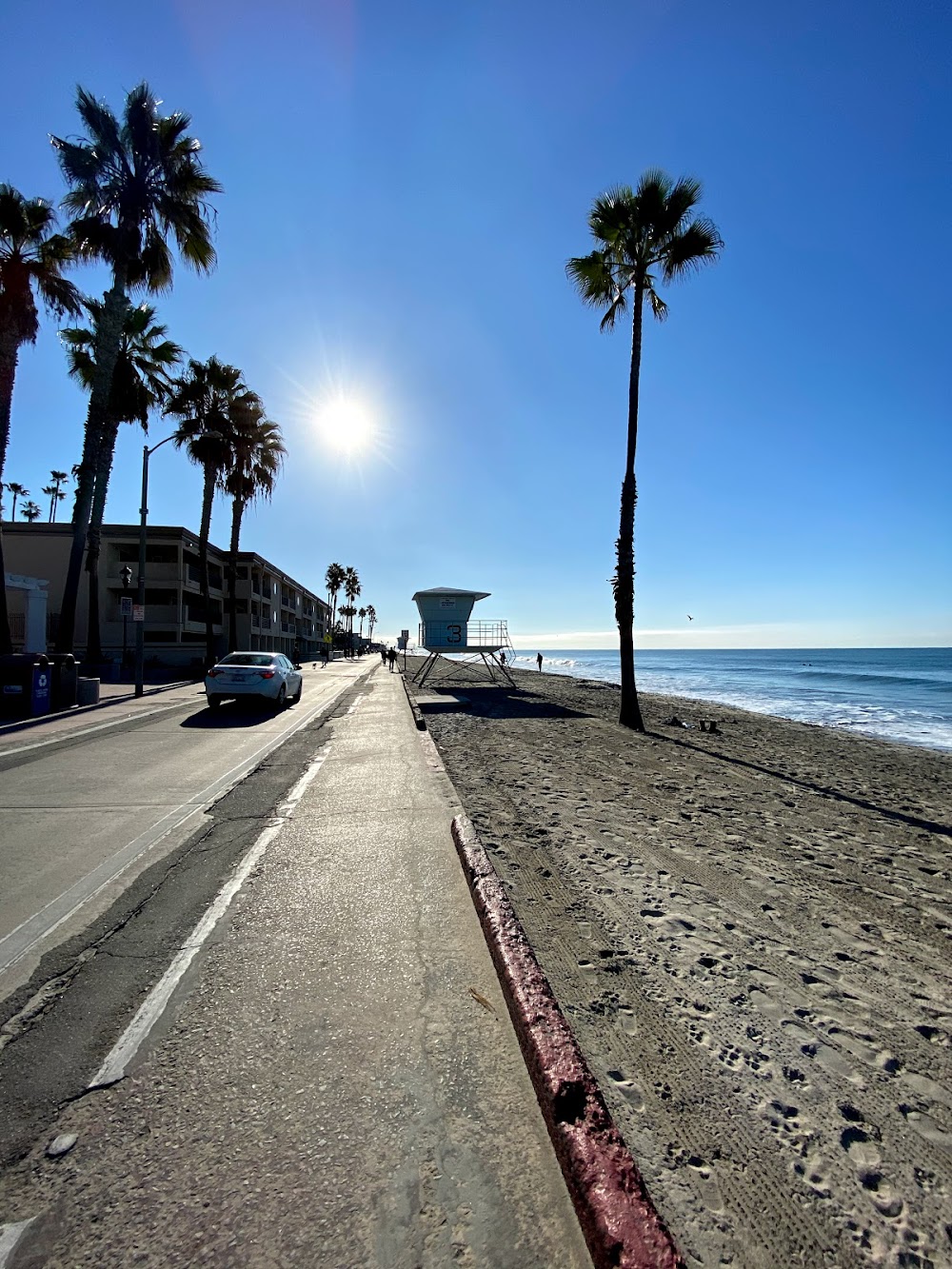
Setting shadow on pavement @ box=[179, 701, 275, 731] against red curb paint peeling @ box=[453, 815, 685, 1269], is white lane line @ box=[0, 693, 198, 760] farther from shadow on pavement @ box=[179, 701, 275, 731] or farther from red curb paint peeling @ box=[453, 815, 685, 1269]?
red curb paint peeling @ box=[453, 815, 685, 1269]

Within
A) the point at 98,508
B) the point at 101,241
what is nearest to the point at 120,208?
the point at 101,241

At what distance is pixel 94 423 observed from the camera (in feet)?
69.4

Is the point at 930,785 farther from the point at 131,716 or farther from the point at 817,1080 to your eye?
the point at 131,716

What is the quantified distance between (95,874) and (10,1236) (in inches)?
126

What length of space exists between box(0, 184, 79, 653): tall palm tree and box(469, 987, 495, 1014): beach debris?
20.2 meters

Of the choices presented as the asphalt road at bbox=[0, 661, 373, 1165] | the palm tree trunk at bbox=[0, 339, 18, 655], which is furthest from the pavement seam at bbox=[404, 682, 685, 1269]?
the palm tree trunk at bbox=[0, 339, 18, 655]

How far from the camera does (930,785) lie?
9672mm

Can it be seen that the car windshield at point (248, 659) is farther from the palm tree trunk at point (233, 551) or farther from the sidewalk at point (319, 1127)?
the palm tree trunk at point (233, 551)

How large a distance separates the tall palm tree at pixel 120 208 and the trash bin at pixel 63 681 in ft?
17.4

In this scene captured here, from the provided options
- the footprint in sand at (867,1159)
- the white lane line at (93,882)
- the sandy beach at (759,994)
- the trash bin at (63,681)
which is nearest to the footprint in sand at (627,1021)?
the sandy beach at (759,994)

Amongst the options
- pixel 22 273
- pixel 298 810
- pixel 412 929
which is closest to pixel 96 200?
pixel 22 273

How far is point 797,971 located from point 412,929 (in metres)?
2.14

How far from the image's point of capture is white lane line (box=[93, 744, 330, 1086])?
2465 mm

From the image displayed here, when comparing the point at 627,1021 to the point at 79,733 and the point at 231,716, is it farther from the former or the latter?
the point at 231,716
